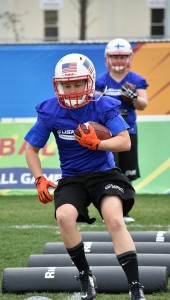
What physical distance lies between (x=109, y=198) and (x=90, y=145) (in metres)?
0.37

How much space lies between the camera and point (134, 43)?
1166cm

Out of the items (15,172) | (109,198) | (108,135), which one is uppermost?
(108,135)

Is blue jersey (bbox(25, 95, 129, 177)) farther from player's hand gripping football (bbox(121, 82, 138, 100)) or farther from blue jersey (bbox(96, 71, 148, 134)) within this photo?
blue jersey (bbox(96, 71, 148, 134))

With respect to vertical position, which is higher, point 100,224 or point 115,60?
point 115,60

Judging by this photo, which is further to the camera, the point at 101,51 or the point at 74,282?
the point at 101,51

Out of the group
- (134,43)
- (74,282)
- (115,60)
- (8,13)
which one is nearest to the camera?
(74,282)

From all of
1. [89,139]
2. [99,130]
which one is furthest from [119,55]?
[89,139]

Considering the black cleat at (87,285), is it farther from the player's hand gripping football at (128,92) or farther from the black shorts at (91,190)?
the player's hand gripping football at (128,92)

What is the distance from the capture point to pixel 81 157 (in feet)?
19.6

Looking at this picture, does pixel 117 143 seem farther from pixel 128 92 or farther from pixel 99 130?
pixel 128 92

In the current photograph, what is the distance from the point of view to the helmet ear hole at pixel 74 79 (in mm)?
5898

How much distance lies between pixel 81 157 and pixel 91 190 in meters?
0.25

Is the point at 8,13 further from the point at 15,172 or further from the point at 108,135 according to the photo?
the point at 108,135

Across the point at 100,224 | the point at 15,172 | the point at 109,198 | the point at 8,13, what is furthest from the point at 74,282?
the point at 8,13
